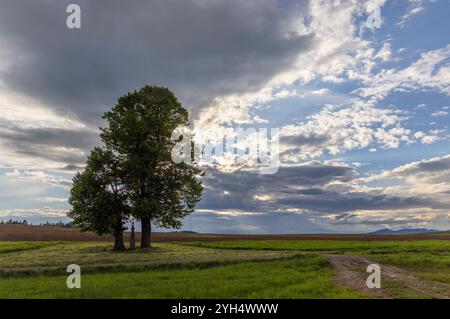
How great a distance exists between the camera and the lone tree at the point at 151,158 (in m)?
50.6

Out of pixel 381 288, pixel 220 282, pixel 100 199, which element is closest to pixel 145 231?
pixel 100 199

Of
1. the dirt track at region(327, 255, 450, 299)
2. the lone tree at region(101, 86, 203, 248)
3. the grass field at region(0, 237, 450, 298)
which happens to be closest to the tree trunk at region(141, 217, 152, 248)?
the lone tree at region(101, 86, 203, 248)

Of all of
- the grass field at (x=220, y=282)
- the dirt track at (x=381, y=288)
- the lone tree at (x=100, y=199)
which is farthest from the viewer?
the lone tree at (x=100, y=199)

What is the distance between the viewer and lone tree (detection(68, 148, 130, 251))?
1975 inches

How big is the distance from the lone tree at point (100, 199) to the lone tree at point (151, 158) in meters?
1.42

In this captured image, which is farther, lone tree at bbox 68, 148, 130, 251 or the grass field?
lone tree at bbox 68, 148, 130, 251

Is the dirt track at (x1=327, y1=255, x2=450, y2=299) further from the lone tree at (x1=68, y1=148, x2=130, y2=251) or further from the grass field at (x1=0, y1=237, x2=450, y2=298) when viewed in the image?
the lone tree at (x1=68, y1=148, x2=130, y2=251)

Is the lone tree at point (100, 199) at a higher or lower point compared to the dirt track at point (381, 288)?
higher

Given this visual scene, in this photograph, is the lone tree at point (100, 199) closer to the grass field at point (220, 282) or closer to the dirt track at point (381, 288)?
the grass field at point (220, 282)

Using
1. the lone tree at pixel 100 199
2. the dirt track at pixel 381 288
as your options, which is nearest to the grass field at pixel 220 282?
the dirt track at pixel 381 288

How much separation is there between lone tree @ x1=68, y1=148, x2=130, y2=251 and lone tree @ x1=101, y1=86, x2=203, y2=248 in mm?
1417

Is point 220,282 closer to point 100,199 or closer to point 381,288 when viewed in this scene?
point 381,288
